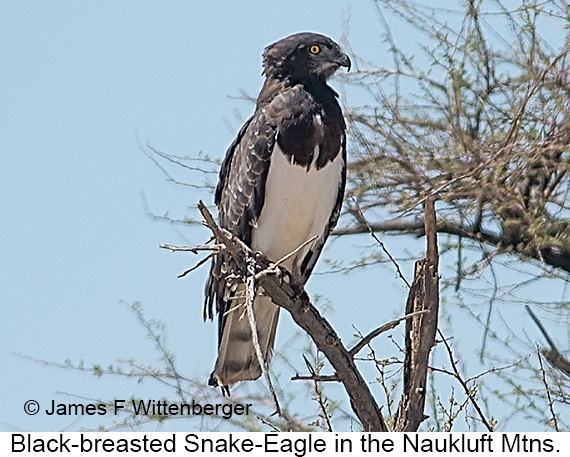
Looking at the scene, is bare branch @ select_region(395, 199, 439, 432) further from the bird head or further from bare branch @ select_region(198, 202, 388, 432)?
the bird head

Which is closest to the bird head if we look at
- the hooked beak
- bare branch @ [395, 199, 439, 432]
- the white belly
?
the hooked beak

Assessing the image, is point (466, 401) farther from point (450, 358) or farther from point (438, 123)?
point (438, 123)

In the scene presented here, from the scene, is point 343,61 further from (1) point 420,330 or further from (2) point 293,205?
(1) point 420,330

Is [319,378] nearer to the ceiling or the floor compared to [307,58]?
nearer to the floor

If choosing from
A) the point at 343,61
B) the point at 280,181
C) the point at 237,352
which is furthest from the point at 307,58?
the point at 237,352

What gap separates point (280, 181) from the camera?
5.67 metres

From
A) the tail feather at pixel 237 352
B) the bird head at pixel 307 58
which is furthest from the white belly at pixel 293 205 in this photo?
the bird head at pixel 307 58

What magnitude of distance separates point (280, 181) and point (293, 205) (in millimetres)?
120

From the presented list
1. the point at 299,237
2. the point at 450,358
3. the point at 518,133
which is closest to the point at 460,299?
the point at 518,133

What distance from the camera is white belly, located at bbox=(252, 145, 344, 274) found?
18.6 ft

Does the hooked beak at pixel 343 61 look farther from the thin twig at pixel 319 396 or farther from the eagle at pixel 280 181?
the thin twig at pixel 319 396

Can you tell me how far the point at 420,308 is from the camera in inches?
207

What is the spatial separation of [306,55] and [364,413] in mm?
1774

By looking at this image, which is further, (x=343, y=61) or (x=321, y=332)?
(x=343, y=61)
